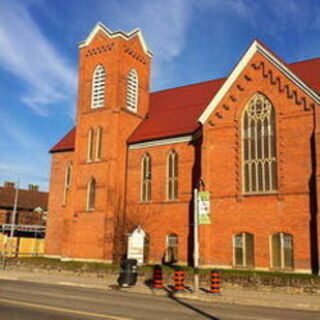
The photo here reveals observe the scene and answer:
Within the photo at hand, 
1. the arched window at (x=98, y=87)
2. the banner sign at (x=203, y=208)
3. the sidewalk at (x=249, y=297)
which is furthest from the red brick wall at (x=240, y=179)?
the arched window at (x=98, y=87)

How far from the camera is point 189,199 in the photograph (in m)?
30.0

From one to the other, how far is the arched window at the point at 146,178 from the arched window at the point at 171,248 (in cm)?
364

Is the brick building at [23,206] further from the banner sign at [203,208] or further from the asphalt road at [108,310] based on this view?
the asphalt road at [108,310]

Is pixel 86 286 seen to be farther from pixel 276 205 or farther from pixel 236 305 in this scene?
pixel 276 205

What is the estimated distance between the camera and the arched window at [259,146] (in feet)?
86.2

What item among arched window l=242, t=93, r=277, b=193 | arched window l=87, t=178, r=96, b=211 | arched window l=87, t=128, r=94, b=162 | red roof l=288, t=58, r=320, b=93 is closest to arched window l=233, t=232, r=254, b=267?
arched window l=242, t=93, r=277, b=193

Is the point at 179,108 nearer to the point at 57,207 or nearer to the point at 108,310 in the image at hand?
the point at 57,207

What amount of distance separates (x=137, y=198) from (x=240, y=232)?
9566 millimetres

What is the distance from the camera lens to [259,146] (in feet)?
88.5

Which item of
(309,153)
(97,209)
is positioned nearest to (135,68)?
(97,209)

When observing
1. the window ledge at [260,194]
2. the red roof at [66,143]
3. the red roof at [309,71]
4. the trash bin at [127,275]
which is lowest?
the trash bin at [127,275]

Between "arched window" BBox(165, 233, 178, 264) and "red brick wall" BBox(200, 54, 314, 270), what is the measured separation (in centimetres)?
362

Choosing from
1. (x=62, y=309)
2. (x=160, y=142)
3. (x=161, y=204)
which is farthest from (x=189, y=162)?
(x=62, y=309)

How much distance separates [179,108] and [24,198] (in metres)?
40.8
